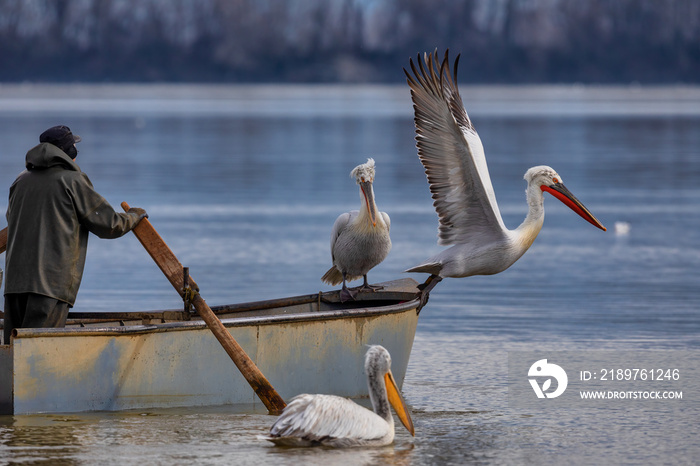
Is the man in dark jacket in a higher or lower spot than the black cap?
lower

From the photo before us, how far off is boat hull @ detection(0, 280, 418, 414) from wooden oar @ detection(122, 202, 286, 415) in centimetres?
15

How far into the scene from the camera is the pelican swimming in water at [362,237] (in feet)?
29.0

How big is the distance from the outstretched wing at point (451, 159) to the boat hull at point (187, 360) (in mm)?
716

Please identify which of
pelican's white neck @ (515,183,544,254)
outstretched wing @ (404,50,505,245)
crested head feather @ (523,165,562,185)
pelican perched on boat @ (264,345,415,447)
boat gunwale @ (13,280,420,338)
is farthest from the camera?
crested head feather @ (523,165,562,185)

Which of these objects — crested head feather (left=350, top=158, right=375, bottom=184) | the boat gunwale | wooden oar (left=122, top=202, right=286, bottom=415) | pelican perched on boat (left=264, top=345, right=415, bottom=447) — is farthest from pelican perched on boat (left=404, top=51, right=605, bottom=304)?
pelican perched on boat (left=264, top=345, right=415, bottom=447)

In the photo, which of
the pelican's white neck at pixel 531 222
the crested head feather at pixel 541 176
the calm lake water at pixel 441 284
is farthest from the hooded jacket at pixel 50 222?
the crested head feather at pixel 541 176

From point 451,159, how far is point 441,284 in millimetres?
4439

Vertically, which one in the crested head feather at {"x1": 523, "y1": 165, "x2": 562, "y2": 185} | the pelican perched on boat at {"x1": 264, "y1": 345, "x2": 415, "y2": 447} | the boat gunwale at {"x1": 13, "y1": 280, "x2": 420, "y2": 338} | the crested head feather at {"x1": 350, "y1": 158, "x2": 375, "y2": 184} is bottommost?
the pelican perched on boat at {"x1": 264, "y1": 345, "x2": 415, "y2": 447}

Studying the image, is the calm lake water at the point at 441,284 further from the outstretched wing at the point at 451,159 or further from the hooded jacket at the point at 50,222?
the outstretched wing at the point at 451,159

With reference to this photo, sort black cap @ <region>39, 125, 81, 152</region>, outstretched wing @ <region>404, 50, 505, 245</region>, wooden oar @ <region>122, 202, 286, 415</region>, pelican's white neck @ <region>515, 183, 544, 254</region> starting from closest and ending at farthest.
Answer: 1. black cap @ <region>39, 125, 81, 152</region>
2. wooden oar @ <region>122, 202, 286, 415</region>
3. outstretched wing @ <region>404, 50, 505, 245</region>
4. pelican's white neck @ <region>515, 183, 544, 254</region>

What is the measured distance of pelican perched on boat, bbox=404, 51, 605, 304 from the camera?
838 centimetres

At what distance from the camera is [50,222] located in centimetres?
715

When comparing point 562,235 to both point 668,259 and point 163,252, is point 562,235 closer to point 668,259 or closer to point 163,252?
point 668,259

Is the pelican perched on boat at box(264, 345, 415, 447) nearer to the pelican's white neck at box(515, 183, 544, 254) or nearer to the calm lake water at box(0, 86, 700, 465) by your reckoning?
the calm lake water at box(0, 86, 700, 465)
